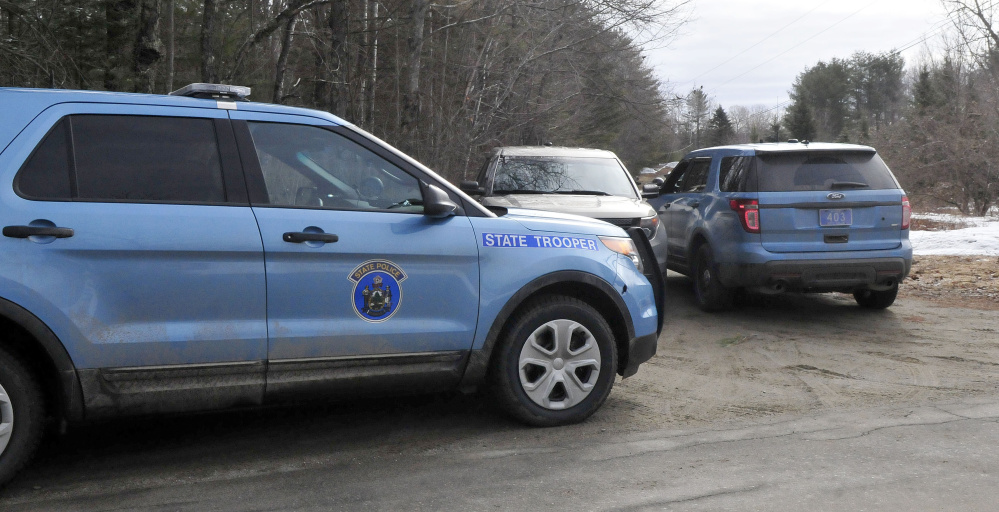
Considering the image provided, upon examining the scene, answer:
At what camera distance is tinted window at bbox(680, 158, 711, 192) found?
32.8 ft

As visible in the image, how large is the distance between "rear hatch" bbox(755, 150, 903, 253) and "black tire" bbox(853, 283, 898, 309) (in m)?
0.93

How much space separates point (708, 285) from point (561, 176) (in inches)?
78.2

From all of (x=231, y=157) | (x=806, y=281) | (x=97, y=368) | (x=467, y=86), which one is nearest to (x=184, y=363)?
(x=97, y=368)

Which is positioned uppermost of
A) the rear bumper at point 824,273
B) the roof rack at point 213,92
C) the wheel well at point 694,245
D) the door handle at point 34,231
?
the roof rack at point 213,92

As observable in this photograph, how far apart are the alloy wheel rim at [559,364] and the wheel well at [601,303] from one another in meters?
0.20

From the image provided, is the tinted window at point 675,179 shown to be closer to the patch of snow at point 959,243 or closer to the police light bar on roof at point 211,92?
the patch of snow at point 959,243

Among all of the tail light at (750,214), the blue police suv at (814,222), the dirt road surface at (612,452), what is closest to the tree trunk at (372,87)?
the blue police suv at (814,222)

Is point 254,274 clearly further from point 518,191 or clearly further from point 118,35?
point 118,35

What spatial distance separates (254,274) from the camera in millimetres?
4367

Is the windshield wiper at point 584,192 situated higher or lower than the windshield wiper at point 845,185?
higher

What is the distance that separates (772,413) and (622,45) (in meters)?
17.3

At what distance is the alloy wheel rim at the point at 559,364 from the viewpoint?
16.8 feet

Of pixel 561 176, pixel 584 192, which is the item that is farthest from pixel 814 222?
pixel 561 176

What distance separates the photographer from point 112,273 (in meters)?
4.09
